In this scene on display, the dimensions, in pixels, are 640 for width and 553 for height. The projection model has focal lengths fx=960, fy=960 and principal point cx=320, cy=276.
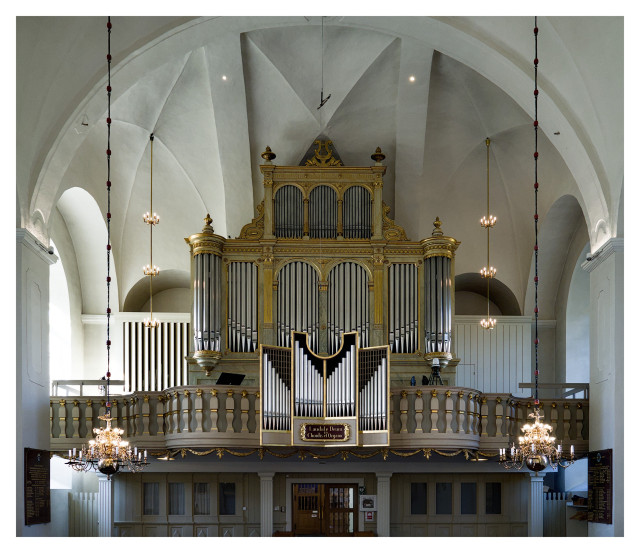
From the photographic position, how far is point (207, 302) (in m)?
19.8

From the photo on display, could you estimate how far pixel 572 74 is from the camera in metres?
16.4

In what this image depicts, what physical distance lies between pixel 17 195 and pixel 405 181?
9.49m

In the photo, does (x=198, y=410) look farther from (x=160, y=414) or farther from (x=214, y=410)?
(x=160, y=414)

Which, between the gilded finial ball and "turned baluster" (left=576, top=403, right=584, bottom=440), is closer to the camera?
the gilded finial ball

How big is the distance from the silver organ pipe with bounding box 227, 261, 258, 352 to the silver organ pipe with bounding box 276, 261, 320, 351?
1.71ft

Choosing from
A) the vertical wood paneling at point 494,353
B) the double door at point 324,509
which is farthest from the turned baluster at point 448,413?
the vertical wood paneling at point 494,353

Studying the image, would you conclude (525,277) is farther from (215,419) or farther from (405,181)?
(215,419)

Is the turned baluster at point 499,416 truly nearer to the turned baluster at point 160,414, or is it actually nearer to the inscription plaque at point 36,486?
the turned baluster at point 160,414

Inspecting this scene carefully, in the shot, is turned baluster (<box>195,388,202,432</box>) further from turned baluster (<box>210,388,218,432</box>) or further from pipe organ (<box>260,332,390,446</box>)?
pipe organ (<box>260,332,390,446</box>)

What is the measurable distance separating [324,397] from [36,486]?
208 inches

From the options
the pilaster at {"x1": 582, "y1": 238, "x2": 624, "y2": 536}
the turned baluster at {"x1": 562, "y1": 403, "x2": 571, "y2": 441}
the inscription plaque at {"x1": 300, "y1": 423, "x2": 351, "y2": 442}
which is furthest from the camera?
the turned baluster at {"x1": 562, "y1": 403, "x2": 571, "y2": 441}

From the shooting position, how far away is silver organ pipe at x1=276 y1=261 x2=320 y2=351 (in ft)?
65.7

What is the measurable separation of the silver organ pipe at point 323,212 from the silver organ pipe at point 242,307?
63.8 inches

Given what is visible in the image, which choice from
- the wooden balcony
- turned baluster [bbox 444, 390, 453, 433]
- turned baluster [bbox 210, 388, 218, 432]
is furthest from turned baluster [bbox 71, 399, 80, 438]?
turned baluster [bbox 444, 390, 453, 433]
